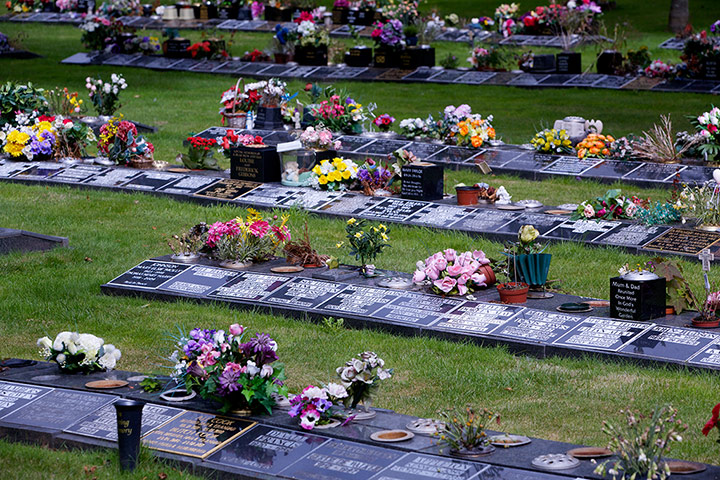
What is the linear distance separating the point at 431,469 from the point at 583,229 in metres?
8.24

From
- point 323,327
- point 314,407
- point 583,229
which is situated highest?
point 314,407

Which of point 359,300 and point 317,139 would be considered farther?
point 317,139

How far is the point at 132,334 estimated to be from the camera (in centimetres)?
1177

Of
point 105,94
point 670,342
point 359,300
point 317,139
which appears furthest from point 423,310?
point 105,94

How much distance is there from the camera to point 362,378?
8.62 metres

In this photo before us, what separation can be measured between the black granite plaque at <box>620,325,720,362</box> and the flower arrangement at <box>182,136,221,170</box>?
412 inches

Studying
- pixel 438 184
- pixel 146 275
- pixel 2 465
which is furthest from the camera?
pixel 438 184

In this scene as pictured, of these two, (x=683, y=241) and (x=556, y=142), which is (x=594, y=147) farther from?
(x=683, y=241)

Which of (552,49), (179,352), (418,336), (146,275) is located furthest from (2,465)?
(552,49)

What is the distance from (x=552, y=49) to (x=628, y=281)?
88.8 feet

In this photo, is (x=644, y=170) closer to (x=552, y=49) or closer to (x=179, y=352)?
(x=179, y=352)

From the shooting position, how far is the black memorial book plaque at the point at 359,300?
1197 centimetres

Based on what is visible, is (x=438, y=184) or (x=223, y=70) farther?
(x=223, y=70)

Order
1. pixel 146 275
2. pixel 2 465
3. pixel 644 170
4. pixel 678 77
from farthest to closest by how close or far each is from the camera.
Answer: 1. pixel 678 77
2. pixel 644 170
3. pixel 146 275
4. pixel 2 465
